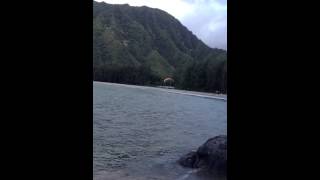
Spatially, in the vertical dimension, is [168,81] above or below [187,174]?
above

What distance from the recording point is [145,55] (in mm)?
106312

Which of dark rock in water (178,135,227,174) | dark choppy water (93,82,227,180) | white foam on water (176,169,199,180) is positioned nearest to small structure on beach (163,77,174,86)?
dark choppy water (93,82,227,180)

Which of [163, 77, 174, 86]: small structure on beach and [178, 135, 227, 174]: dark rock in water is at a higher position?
[163, 77, 174, 86]: small structure on beach

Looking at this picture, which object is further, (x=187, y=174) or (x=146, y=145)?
(x=146, y=145)

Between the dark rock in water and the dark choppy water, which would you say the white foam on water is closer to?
the dark choppy water

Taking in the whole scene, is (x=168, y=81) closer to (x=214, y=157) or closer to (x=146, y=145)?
(x=146, y=145)

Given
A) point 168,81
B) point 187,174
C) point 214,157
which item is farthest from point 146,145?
point 168,81

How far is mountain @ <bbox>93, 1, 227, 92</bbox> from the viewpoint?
205ft

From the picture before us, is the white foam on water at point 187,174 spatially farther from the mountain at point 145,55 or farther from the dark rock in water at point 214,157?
the mountain at point 145,55

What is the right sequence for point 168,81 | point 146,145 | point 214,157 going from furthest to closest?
1. point 168,81
2. point 146,145
3. point 214,157
